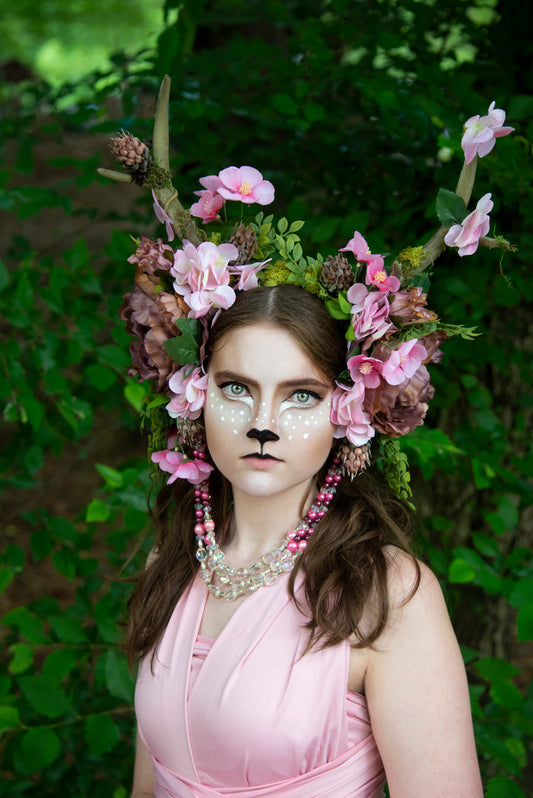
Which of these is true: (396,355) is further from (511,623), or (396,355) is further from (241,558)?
(511,623)

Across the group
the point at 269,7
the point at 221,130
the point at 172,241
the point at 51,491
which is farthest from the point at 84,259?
the point at 51,491

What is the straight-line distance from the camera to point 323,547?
1.57 meters

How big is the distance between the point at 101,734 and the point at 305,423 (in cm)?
123

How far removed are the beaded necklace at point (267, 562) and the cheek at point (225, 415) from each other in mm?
242

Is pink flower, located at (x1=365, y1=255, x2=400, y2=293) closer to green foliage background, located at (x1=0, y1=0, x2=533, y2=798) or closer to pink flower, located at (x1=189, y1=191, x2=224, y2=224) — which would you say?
pink flower, located at (x1=189, y1=191, x2=224, y2=224)

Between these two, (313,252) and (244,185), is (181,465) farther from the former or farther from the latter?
(313,252)

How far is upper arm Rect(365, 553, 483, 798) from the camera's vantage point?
136cm

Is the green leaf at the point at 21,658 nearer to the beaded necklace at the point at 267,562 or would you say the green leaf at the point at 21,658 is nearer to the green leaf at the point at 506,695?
the beaded necklace at the point at 267,562

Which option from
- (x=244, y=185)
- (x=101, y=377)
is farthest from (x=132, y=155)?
(x=101, y=377)

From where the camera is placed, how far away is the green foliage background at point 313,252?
2.11 metres

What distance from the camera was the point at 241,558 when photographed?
1.66m

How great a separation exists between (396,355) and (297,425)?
23 cm

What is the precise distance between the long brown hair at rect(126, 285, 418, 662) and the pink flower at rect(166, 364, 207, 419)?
2.4 inches

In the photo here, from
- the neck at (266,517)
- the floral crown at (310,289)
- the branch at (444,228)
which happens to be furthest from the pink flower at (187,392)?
the branch at (444,228)
